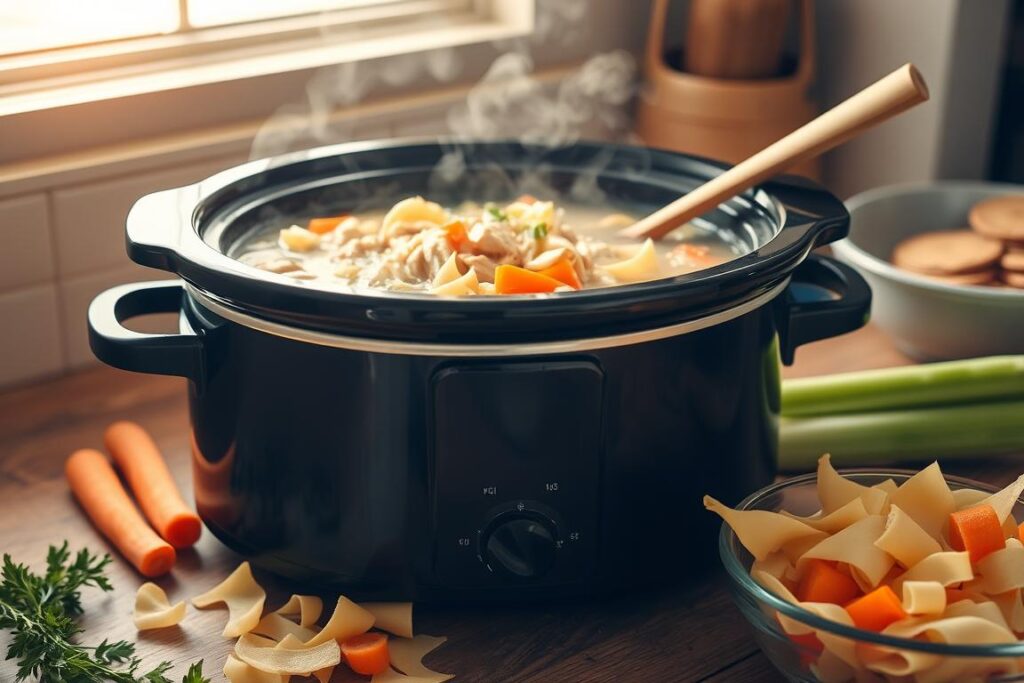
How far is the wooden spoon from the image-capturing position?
1148mm

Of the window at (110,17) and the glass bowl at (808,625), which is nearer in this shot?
the glass bowl at (808,625)

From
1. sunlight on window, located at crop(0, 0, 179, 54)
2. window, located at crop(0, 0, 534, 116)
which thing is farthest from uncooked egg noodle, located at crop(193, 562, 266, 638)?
sunlight on window, located at crop(0, 0, 179, 54)

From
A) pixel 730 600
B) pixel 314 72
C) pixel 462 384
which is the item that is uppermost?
pixel 314 72

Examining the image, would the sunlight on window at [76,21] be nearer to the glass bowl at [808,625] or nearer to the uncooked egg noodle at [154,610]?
the uncooked egg noodle at [154,610]

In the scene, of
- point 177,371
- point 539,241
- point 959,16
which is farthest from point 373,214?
point 959,16

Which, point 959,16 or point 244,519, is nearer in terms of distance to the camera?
point 244,519

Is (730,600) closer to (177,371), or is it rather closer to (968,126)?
(177,371)

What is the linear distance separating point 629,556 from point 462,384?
233 mm

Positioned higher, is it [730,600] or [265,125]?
[265,125]

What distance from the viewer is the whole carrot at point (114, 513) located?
1241 millimetres

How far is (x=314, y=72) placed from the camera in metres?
1.83

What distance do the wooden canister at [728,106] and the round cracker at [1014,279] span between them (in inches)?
16.7

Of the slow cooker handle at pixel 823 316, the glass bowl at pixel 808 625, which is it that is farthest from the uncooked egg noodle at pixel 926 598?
the slow cooker handle at pixel 823 316

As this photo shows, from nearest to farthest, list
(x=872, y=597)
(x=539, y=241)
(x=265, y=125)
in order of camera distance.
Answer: (x=872, y=597), (x=539, y=241), (x=265, y=125)
